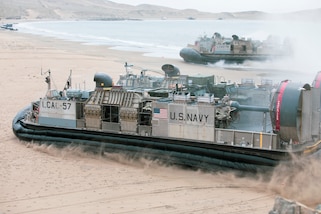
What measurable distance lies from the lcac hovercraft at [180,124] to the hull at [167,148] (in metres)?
0.02

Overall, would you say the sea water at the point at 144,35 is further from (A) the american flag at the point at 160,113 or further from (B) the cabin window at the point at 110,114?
(A) the american flag at the point at 160,113

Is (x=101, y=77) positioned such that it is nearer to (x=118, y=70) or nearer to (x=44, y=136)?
(x=44, y=136)

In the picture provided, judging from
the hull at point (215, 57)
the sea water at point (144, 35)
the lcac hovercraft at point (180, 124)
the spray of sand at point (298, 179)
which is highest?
the sea water at point (144, 35)

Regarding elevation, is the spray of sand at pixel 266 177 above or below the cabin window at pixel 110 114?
below

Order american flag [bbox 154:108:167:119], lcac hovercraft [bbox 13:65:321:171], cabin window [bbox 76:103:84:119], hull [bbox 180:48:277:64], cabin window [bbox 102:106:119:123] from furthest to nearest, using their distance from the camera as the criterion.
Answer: hull [bbox 180:48:277:64] → cabin window [bbox 76:103:84:119] → cabin window [bbox 102:106:119:123] → american flag [bbox 154:108:167:119] → lcac hovercraft [bbox 13:65:321:171]

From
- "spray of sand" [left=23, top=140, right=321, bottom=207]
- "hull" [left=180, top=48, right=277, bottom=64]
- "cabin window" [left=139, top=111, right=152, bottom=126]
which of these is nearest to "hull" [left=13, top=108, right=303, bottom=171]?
Result: "spray of sand" [left=23, top=140, right=321, bottom=207]

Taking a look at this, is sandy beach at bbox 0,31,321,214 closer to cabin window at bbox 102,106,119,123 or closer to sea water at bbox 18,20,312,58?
cabin window at bbox 102,106,119,123

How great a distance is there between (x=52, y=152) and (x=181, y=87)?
3508mm

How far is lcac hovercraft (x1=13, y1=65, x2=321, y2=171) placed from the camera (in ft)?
33.0

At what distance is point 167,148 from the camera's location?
11.6 m

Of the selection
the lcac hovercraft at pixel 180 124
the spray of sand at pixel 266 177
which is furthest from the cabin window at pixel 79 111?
the spray of sand at pixel 266 177

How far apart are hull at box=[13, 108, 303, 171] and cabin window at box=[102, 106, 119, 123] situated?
1.22 ft

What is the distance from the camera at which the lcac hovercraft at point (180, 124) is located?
1005 centimetres

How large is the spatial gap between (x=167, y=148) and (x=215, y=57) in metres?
23.2
